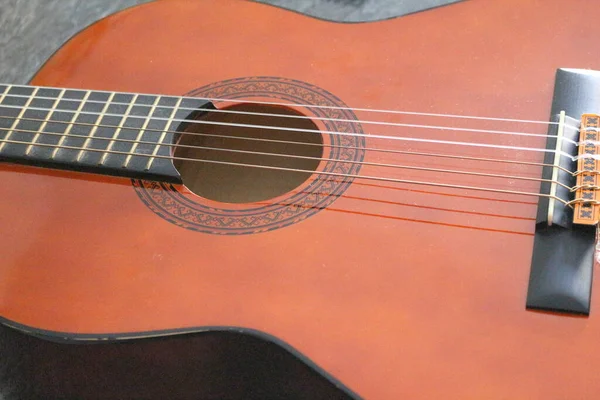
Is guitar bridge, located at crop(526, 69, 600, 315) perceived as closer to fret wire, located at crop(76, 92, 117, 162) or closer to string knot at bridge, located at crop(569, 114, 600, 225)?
string knot at bridge, located at crop(569, 114, 600, 225)

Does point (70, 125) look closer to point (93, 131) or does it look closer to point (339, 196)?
point (93, 131)

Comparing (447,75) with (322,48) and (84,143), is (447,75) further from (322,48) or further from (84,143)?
(84,143)

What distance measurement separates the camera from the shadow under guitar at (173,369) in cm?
69

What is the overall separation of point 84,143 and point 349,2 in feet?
2.23

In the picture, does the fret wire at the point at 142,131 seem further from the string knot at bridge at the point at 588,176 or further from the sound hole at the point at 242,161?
the string knot at bridge at the point at 588,176

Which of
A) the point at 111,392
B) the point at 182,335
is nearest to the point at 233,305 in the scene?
the point at 182,335

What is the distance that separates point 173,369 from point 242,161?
38 cm

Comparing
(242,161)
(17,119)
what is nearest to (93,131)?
(17,119)

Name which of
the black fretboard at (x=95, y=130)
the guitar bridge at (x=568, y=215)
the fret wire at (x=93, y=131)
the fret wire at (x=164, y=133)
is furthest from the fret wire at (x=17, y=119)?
the guitar bridge at (x=568, y=215)

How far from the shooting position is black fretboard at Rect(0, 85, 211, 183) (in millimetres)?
821

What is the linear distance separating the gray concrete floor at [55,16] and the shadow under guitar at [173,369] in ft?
2.38

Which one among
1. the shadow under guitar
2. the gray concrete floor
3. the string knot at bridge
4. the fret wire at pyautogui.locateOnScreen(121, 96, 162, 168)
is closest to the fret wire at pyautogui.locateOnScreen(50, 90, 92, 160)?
the fret wire at pyautogui.locateOnScreen(121, 96, 162, 168)

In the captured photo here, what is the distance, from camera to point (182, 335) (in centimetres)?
69

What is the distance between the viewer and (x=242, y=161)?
1.03 m
